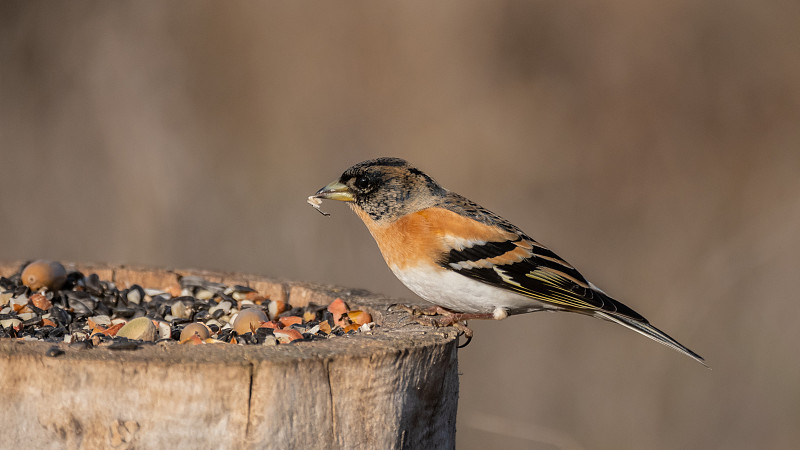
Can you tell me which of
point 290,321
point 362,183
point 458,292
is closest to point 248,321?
point 290,321

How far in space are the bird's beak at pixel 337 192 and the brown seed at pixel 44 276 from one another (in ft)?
4.35

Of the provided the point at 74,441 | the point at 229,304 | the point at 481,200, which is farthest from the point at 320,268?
the point at 74,441

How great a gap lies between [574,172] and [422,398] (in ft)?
12.3

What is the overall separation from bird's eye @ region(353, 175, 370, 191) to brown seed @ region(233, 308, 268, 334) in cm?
112

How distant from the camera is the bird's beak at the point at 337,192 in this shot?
188 inches

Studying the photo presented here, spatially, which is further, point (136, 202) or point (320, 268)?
point (136, 202)

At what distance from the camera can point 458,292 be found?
14.1ft

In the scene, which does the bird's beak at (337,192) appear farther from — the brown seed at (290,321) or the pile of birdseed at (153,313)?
the brown seed at (290,321)

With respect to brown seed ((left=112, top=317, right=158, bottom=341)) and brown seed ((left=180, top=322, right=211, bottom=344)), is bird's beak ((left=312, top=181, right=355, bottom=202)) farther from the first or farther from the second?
brown seed ((left=112, top=317, right=158, bottom=341))

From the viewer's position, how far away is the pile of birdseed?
3.50m

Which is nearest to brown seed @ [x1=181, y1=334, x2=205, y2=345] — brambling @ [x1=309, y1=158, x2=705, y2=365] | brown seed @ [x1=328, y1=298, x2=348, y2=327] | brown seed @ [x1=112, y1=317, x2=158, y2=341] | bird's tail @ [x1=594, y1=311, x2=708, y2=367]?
brown seed @ [x1=112, y1=317, x2=158, y2=341]

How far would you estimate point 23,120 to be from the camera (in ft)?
25.1

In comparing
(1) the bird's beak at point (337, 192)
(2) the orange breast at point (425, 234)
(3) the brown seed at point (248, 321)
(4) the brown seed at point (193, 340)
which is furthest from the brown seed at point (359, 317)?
(1) the bird's beak at point (337, 192)

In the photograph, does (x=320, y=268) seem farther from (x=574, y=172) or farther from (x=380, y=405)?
(x=380, y=405)
